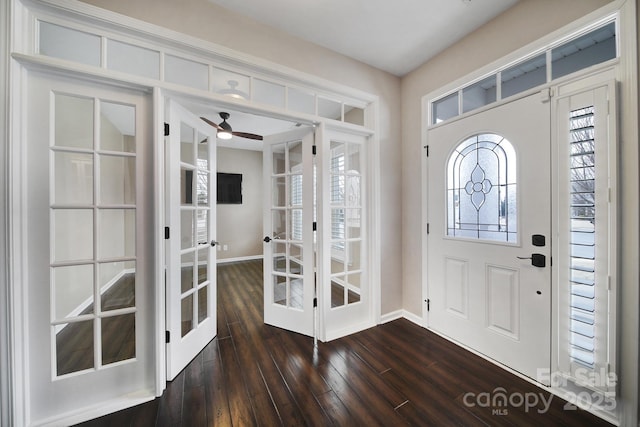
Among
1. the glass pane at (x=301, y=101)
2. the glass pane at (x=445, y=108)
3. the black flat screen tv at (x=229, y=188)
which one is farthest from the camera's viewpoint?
the black flat screen tv at (x=229, y=188)

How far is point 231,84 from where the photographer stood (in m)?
1.94

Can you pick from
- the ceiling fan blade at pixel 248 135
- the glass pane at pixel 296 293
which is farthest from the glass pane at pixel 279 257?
the ceiling fan blade at pixel 248 135

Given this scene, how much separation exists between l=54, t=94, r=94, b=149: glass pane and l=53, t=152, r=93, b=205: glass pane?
0.08 meters

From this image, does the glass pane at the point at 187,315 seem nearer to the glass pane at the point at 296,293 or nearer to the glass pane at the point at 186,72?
the glass pane at the point at 296,293

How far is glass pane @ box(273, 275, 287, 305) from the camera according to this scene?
249 cm

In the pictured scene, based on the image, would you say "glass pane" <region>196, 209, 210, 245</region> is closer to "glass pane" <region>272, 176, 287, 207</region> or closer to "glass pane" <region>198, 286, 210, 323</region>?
"glass pane" <region>198, 286, 210, 323</region>

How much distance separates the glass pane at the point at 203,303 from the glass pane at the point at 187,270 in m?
0.17

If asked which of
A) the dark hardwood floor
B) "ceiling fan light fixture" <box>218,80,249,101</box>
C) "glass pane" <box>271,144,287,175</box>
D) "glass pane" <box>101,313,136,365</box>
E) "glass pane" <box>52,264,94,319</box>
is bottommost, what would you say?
the dark hardwood floor

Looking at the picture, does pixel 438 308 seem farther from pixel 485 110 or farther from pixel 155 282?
pixel 155 282

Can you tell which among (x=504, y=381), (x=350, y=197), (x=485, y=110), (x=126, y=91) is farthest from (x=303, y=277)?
(x=485, y=110)

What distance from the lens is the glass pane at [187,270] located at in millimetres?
1882

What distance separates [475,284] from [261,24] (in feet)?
9.64

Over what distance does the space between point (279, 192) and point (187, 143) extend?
943mm

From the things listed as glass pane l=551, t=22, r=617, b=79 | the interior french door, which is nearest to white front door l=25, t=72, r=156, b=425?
the interior french door
